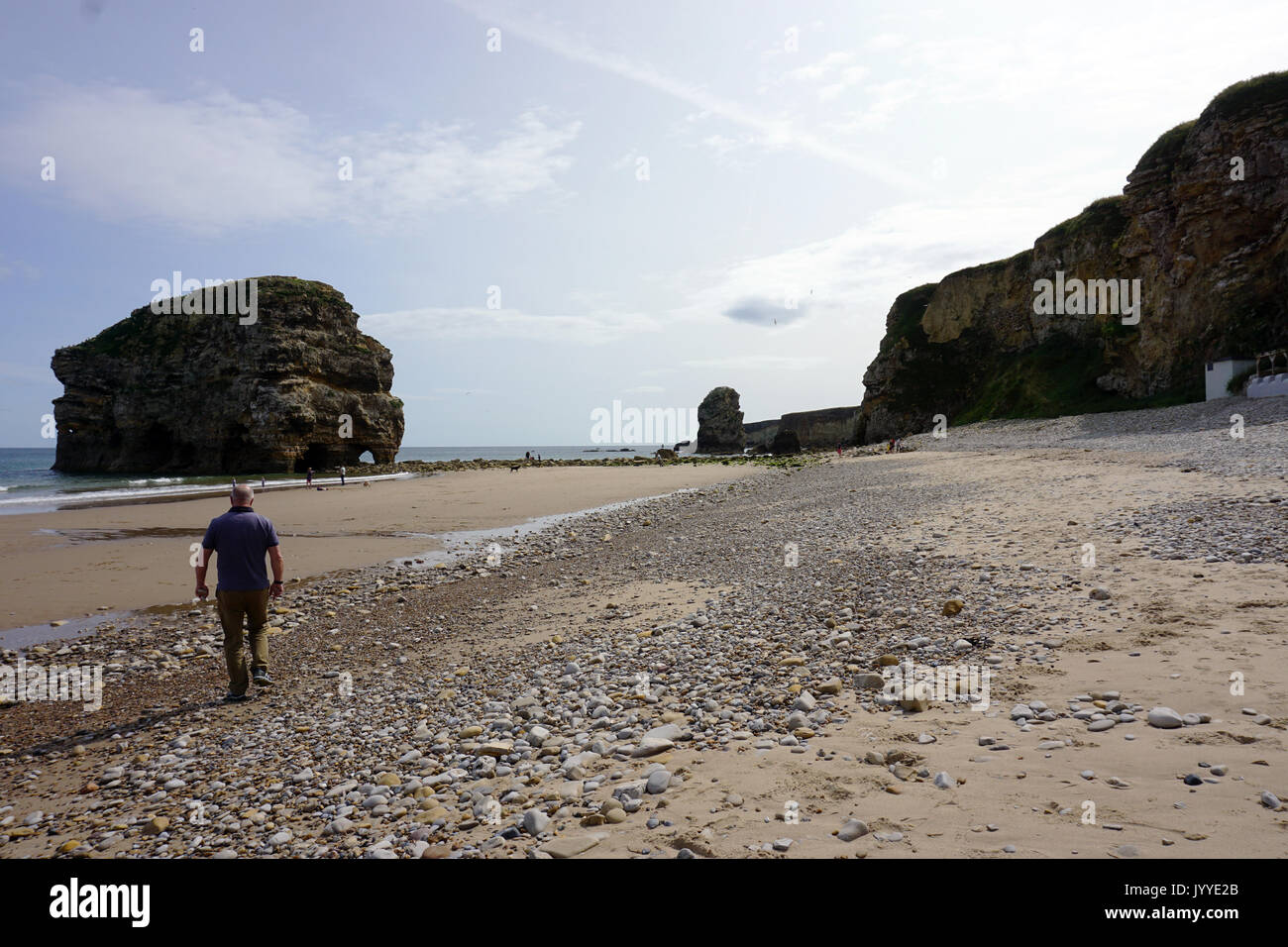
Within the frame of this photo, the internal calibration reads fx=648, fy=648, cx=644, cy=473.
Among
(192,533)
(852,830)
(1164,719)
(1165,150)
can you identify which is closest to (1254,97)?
(1165,150)

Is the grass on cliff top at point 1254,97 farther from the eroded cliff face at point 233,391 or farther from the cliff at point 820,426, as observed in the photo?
→ the eroded cliff face at point 233,391

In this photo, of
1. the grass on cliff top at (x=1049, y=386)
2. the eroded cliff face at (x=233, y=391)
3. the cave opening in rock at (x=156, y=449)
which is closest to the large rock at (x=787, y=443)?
the grass on cliff top at (x=1049, y=386)

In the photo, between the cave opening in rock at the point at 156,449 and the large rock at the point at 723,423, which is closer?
the cave opening in rock at the point at 156,449

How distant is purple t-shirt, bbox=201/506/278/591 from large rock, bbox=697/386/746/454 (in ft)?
377

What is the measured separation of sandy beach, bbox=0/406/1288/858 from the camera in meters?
4.11

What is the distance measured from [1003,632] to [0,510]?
45818 millimetres

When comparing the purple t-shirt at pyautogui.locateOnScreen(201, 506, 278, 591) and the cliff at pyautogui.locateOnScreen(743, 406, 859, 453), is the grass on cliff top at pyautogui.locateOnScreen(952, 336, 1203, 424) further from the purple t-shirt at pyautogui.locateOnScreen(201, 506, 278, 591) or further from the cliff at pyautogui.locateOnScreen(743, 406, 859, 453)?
the purple t-shirt at pyautogui.locateOnScreen(201, 506, 278, 591)

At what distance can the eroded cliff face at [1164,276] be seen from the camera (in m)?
40.3

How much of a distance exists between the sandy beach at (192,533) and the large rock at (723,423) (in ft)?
257

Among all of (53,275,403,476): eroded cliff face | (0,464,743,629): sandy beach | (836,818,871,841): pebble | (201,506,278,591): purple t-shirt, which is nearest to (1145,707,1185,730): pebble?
(836,818,871,841): pebble
